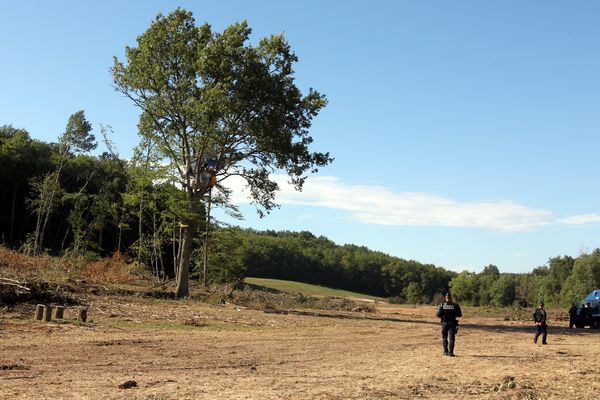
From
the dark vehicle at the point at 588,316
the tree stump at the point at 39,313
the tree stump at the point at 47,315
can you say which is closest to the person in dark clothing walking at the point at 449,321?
the tree stump at the point at 47,315

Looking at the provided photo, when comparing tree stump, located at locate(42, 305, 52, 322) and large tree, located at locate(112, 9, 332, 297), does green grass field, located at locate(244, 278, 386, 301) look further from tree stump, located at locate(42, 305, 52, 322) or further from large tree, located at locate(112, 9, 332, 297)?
tree stump, located at locate(42, 305, 52, 322)

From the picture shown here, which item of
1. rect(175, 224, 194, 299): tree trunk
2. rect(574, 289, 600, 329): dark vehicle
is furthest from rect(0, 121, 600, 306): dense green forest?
rect(574, 289, 600, 329): dark vehicle

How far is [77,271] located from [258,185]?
1149 cm

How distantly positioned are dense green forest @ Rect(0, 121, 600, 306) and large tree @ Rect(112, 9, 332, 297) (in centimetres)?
229

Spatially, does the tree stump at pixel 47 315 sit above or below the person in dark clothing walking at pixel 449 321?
below

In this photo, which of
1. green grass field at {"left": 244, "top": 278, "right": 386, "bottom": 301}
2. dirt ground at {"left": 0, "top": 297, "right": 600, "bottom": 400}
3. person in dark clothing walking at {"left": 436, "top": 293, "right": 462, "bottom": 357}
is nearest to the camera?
dirt ground at {"left": 0, "top": 297, "right": 600, "bottom": 400}

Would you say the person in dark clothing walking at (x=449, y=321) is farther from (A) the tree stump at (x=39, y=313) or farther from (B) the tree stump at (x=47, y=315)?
Answer: (A) the tree stump at (x=39, y=313)

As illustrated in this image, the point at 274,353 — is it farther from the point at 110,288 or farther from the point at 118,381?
the point at 110,288

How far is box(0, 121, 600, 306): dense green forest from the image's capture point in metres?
38.5

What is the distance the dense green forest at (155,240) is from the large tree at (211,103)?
2.29m

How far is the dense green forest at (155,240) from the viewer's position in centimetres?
3853

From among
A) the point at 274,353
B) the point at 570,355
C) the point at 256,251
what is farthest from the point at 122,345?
the point at 256,251

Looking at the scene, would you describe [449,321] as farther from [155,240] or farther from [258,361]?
[155,240]

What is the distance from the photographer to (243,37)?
1164 inches
